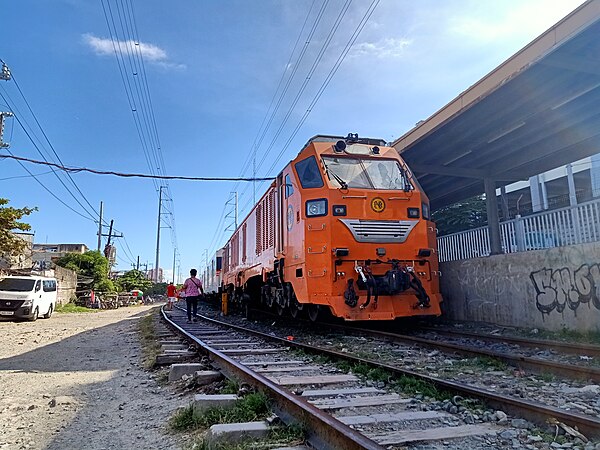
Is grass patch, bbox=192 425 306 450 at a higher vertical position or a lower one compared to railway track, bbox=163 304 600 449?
lower

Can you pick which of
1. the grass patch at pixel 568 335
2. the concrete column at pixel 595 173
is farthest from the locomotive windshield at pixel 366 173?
the concrete column at pixel 595 173

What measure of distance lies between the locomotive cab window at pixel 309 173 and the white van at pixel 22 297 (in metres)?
14.3

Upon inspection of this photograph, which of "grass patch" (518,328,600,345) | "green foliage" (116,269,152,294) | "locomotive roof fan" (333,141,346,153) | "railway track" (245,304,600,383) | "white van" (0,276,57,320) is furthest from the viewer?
"green foliage" (116,269,152,294)

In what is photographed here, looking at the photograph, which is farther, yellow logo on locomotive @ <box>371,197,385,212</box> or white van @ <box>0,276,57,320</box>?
white van @ <box>0,276,57,320</box>

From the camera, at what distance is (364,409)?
3803 millimetres

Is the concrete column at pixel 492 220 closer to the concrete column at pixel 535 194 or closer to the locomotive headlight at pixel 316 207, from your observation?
the locomotive headlight at pixel 316 207

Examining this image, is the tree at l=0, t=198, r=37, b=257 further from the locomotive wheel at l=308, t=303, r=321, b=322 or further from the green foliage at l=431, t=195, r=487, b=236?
the green foliage at l=431, t=195, r=487, b=236

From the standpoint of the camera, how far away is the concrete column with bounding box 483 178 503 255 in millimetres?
12391

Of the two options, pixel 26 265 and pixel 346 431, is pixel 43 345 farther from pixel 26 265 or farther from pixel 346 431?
pixel 26 265

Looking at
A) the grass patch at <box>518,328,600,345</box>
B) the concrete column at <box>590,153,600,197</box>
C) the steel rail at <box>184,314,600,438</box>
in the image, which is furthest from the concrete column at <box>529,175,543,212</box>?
the steel rail at <box>184,314,600,438</box>

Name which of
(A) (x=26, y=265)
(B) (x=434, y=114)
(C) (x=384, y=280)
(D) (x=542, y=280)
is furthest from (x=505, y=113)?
(A) (x=26, y=265)

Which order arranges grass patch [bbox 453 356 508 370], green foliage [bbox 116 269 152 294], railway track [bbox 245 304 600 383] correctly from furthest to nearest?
1. green foliage [bbox 116 269 152 294]
2. grass patch [bbox 453 356 508 370]
3. railway track [bbox 245 304 600 383]

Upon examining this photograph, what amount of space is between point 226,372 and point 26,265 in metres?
27.2

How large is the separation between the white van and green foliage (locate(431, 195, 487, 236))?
19316mm
